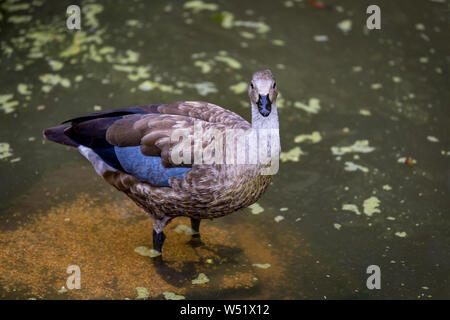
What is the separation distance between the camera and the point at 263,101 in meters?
4.77

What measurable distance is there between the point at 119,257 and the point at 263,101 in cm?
195

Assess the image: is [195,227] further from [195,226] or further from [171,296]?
[171,296]

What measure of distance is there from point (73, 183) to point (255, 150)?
2387mm

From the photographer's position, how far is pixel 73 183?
630 cm

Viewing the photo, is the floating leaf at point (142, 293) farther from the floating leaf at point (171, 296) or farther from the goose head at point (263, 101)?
the goose head at point (263, 101)

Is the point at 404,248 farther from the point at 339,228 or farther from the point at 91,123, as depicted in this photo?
the point at 91,123

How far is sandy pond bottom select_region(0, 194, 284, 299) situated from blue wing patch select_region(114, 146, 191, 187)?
0.83 m

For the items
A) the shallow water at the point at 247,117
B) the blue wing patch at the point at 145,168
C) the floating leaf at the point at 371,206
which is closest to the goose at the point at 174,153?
the blue wing patch at the point at 145,168

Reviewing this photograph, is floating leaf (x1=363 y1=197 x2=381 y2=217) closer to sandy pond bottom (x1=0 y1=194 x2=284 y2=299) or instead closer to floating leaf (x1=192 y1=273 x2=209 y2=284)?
sandy pond bottom (x1=0 y1=194 x2=284 y2=299)

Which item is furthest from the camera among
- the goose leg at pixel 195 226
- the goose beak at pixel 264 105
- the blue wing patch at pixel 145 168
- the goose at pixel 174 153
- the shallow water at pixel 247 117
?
the goose leg at pixel 195 226

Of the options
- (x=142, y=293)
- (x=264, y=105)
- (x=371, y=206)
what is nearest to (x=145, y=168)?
(x=142, y=293)

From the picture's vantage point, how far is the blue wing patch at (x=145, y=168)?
197 inches

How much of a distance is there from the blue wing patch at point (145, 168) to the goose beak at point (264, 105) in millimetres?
777

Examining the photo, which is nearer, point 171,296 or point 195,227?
point 171,296
